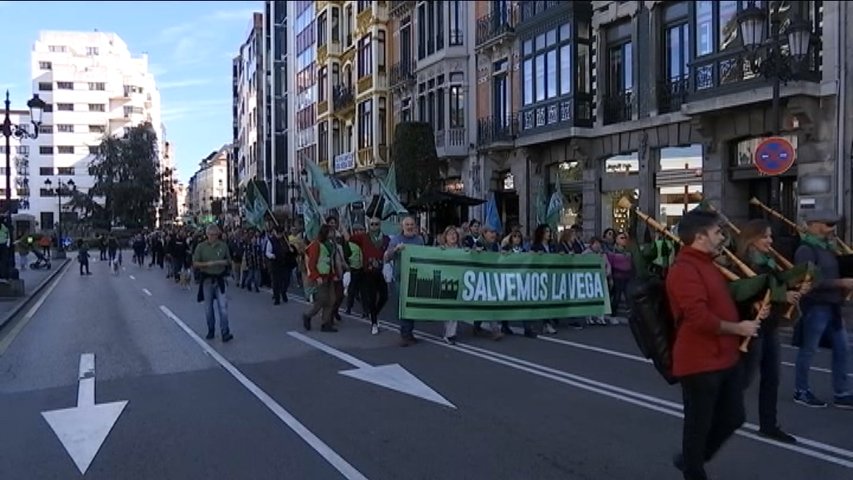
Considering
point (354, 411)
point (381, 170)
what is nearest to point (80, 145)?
point (381, 170)

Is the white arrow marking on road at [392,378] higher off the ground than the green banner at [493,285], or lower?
lower

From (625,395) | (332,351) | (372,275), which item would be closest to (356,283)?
(372,275)

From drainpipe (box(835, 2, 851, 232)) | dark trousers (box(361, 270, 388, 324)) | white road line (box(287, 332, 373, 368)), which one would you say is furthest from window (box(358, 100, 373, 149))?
white road line (box(287, 332, 373, 368))

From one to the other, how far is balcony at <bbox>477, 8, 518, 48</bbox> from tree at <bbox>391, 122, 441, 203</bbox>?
158 inches

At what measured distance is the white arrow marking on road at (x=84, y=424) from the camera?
21.7ft

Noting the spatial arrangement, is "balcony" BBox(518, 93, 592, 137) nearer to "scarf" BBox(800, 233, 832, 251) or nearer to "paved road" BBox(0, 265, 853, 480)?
"paved road" BBox(0, 265, 853, 480)

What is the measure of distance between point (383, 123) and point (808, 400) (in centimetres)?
3362

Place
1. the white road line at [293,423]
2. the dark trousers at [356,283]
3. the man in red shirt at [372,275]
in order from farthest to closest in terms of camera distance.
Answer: the dark trousers at [356,283] < the man in red shirt at [372,275] < the white road line at [293,423]

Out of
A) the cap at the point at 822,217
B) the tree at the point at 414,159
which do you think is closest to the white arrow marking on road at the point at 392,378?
the cap at the point at 822,217

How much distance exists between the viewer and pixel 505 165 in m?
29.9

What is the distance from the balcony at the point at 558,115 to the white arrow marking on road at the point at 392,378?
15638 mm

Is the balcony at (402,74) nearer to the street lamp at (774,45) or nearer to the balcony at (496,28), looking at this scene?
the balcony at (496,28)

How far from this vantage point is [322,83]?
5066 cm

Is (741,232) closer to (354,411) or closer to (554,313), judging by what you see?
(354,411)
